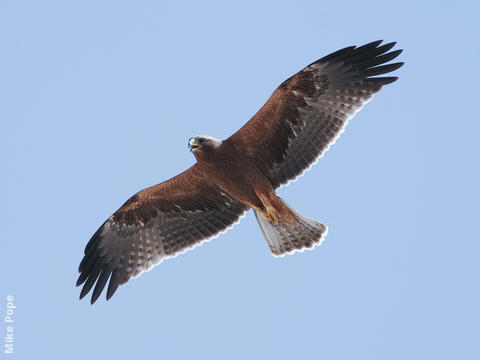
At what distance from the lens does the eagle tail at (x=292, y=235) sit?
12.8m

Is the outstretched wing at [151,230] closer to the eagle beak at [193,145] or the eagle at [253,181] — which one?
the eagle at [253,181]

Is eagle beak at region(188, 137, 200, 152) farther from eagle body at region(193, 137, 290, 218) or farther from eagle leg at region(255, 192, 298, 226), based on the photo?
eagle leg at region(255, 192, 298, 226)

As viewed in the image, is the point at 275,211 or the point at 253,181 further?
the point at 275,211

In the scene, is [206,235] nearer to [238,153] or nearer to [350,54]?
[238,153]

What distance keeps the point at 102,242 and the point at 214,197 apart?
1996mm

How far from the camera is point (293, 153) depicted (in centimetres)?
1246

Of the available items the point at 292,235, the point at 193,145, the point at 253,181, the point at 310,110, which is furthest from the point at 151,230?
the point at 310,110

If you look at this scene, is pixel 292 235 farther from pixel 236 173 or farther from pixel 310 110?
pixel 310 110

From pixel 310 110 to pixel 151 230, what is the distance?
130 inches

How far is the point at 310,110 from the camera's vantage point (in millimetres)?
12305

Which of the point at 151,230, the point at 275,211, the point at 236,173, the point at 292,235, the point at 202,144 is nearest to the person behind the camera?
the point at 202,144

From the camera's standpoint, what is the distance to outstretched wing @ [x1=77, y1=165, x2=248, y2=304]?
13.0 meters

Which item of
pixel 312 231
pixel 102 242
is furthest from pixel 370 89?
pixel 102 242

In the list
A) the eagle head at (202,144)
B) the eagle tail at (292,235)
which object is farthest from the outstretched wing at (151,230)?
the eagle head at (202,144)
